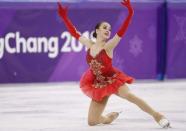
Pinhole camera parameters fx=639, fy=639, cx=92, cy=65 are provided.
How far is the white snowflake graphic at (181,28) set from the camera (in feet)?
39.9

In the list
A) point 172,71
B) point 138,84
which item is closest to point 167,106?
point 138,84

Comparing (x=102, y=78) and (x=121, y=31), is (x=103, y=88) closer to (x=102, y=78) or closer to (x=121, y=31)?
(x=102, y=78)

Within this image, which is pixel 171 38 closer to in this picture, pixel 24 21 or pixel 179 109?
pixel 24 21

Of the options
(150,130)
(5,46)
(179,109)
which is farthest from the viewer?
(5,46)

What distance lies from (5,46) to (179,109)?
3.92 meters

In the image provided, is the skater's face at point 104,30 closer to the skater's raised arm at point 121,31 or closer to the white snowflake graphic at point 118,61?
the skater's raised arm at point 121,31

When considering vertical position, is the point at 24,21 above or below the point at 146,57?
above

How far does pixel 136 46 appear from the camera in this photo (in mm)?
11992

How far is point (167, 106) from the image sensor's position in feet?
28.0

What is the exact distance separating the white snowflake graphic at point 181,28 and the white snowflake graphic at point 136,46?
74 centimetres

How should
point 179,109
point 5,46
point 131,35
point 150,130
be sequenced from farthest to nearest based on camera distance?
1. point 131,35
2. point 5,46
3. point 179,109
4. point 150,130

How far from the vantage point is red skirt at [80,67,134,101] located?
22.3 feet

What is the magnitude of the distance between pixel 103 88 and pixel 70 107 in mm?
1716

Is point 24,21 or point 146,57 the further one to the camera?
point 146,57
